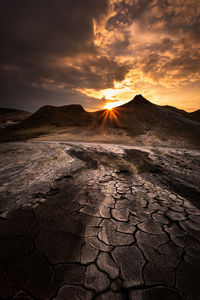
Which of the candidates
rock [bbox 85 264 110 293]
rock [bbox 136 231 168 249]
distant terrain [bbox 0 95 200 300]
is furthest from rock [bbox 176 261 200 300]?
rock [bbox 85 264 110 293]

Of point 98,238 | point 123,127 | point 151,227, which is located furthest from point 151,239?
point 123,127

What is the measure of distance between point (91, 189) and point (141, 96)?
15036mm

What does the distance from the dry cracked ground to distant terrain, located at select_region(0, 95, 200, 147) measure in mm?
5505

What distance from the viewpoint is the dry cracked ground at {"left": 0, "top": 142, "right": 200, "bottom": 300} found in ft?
3.01

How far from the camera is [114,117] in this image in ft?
42.9

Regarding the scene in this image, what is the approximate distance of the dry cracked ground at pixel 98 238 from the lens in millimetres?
916

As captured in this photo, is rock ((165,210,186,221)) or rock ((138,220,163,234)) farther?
rock ((165,210,186,221))

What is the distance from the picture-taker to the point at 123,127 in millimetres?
10758

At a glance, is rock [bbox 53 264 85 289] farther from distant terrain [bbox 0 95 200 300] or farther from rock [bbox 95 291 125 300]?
rock [bbox 95 291 125 300]

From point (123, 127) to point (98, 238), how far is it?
10.1 m

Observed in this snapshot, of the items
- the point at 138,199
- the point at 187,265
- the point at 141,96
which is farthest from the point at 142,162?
the point at 141,96

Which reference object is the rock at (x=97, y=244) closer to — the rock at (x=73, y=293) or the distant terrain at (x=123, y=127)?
the rock at (x=73, y=293)

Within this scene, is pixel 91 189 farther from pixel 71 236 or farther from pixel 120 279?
pixel 120 279

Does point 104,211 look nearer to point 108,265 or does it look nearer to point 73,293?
point 108,265
